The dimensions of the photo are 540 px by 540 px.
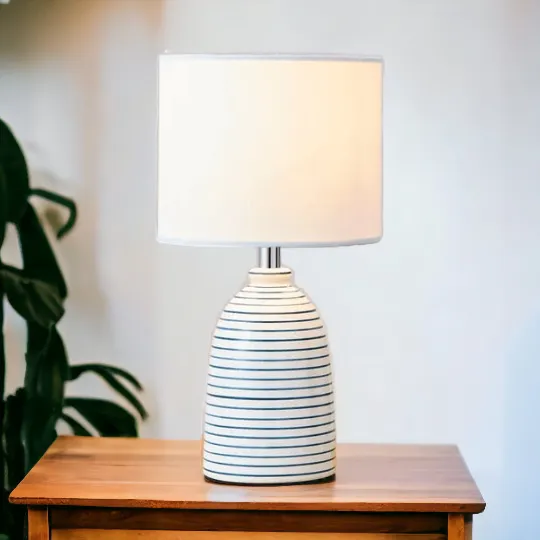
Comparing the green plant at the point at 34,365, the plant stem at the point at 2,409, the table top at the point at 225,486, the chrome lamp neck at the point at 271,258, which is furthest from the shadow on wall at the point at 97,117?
the chrome lamp neck at the point at 271,258

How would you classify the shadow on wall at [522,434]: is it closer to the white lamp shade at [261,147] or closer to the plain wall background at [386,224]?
the plain wall background at [386,224]

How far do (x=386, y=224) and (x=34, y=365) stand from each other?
31.8 inches

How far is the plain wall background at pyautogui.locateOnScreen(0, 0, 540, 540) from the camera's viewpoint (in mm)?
2287

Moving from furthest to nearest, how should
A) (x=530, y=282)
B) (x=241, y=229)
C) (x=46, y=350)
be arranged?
(x=530, y=282)
(x=46, y=350)
(x=241, y=229)

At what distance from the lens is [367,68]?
4.85 feet

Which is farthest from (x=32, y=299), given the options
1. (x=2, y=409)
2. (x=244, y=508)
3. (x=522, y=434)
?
(x=522, y=434)

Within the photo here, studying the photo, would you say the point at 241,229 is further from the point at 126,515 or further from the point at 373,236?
the point at 126,515

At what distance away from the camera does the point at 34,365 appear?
2121 mm

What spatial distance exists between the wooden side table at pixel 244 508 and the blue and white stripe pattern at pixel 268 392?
0.04 metres

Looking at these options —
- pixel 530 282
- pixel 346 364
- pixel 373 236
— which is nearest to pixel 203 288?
pixel 346 364

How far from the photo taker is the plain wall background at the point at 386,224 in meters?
2.29

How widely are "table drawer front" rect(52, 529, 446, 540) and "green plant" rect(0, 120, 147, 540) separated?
0.56 metres

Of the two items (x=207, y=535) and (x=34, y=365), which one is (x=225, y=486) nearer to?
(x=207, y=535)

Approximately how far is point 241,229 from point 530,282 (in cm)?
106
